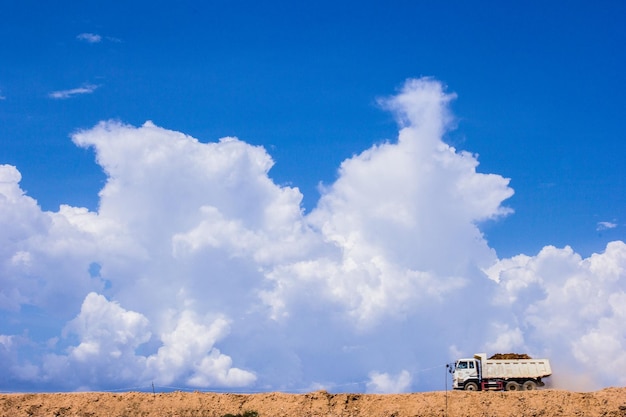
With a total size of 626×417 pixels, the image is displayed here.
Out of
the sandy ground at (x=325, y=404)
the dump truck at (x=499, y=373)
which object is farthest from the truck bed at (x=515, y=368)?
the sandy ground at (x=325, y=404)

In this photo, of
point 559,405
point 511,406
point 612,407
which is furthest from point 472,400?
point 612,407

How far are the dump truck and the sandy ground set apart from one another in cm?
516

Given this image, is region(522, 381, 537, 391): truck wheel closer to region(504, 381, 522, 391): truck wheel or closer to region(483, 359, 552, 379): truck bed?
region(504, 381, 522, 391): truck wheel

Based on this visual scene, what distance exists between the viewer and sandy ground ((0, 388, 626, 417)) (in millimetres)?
56469

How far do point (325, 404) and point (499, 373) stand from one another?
17.2 metres

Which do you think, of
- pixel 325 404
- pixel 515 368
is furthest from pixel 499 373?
pixel 325 404

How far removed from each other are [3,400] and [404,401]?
33.7 metres

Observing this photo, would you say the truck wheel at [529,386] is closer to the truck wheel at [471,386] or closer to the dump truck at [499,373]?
the dump truck at [499,373]

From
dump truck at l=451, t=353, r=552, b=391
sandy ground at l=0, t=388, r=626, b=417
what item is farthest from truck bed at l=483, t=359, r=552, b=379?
sandy ground at l=0, t=388, r=626, b=417

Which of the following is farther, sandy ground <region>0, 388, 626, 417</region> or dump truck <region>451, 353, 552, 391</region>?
dump truck <region>451, 353, 552, 391</region>

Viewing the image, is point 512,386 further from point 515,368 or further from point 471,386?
point 471,386

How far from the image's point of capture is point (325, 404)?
57.4 meters

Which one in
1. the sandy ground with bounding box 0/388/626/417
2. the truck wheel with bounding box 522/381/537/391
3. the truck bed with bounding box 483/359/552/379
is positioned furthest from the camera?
the truck bed with bounding box 483/359/552/379

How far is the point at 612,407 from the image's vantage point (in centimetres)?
5684
